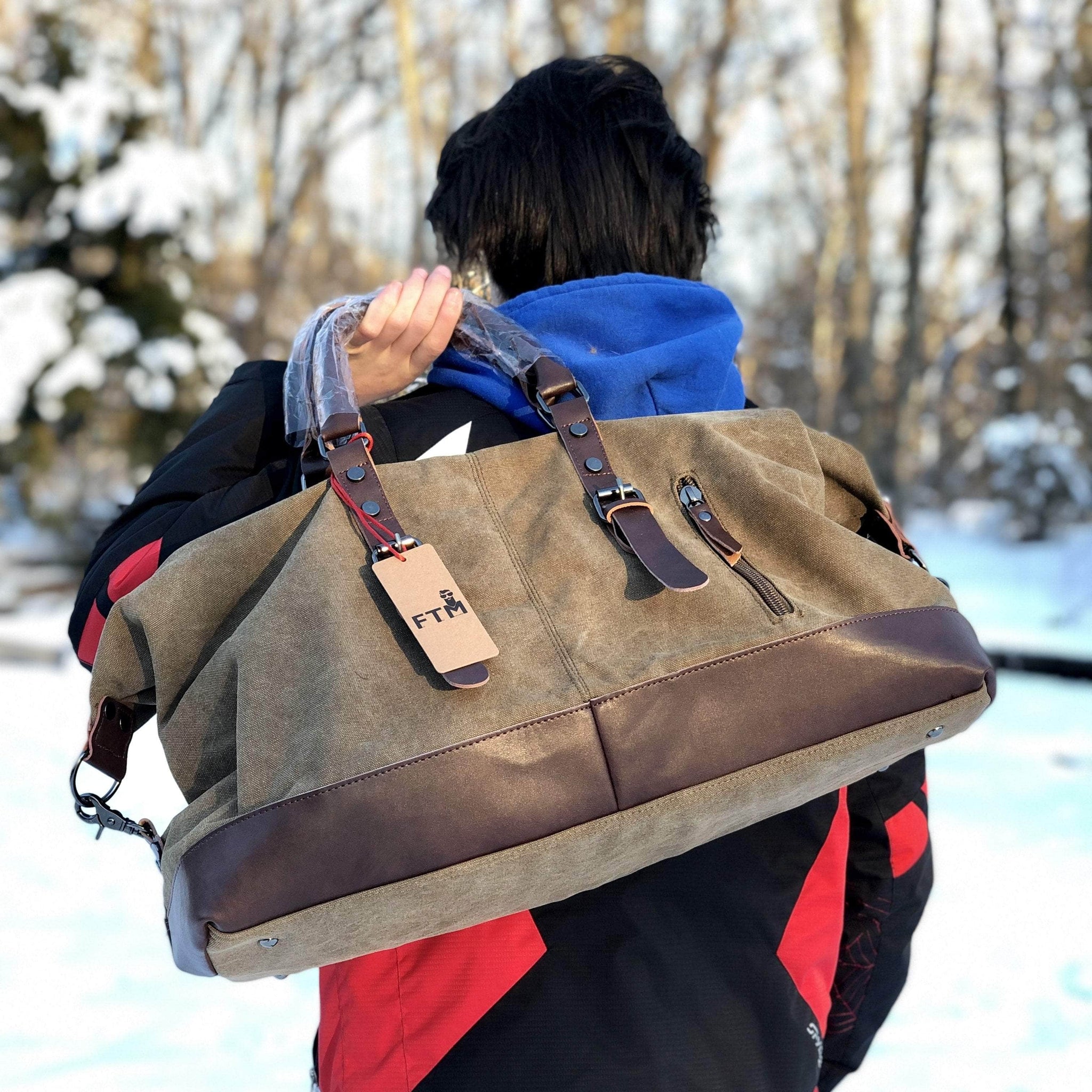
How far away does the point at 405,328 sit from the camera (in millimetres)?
1154

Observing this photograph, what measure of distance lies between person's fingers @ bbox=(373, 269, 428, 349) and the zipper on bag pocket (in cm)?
34

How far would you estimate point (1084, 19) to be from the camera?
1198cm

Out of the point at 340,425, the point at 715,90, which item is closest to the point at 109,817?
the point at 340,425

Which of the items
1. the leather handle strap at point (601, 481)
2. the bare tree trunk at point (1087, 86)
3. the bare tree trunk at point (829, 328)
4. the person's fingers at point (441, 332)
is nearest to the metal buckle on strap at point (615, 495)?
the leather handle strap at point (601, 481)

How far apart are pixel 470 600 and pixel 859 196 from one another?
12.0m

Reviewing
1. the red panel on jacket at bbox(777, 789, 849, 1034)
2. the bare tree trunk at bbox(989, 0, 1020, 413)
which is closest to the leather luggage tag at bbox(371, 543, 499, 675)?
the red panel on jacket at bbox(777, 789, 849, 1034)

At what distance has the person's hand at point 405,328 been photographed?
1.14 m

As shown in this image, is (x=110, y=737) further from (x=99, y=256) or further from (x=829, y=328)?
(x=829, y=328)

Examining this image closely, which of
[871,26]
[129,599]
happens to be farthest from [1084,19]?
[129,599]

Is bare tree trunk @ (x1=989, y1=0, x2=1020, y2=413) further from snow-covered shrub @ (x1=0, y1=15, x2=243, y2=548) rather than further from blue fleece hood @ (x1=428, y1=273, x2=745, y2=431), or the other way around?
blue fleece hood @ (x1=428, y1=273, x2=745, y2=431)

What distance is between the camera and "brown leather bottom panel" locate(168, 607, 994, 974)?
0.88 m

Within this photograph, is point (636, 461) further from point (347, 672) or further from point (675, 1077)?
point (675, 1077)

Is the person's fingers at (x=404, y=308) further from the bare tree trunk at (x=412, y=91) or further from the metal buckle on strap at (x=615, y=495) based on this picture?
the bare tree trunk at (x=412, y=91)

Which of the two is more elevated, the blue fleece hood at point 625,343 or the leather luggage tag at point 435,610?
the blue fleece hood at point 625,343
